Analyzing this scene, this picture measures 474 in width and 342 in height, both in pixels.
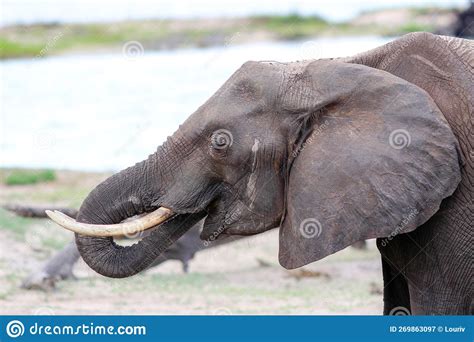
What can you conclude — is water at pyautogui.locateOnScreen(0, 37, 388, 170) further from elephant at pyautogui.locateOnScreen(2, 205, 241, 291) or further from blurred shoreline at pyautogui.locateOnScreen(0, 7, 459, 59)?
elephant at pyautogui.locateOnScreen(2, 205, 241, 291)

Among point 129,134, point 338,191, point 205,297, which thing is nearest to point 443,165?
point 338,191

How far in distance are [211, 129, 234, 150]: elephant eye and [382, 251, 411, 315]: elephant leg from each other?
1300 millimetres

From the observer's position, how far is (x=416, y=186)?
5.93 metres

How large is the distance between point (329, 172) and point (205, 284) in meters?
5.54

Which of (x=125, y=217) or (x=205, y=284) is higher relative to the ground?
(x=125, y=217)

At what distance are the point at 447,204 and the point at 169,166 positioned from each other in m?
1.51

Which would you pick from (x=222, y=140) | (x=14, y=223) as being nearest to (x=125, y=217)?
(x=222, y=140)

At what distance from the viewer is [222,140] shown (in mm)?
6160

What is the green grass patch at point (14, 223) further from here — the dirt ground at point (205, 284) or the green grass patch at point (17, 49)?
the green grass patch at point (17, 49)

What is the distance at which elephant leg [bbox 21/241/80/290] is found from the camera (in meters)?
10.6

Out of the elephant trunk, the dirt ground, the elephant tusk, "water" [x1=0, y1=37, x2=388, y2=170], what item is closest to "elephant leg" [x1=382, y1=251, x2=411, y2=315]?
the elephant trunk

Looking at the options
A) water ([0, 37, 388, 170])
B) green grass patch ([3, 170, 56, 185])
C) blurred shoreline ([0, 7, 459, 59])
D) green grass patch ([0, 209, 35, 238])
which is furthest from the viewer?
blurred shoreline ([0, 7, 459, 59])

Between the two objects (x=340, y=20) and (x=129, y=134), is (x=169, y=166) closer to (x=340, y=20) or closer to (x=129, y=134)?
(x=129, y=134)

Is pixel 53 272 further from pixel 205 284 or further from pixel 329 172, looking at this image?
pixel 329 172
